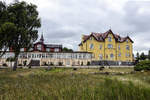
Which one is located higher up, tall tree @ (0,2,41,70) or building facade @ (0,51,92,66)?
tall tree @ (0,2,41,70)

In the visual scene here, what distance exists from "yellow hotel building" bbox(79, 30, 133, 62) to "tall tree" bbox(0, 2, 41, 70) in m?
21.2

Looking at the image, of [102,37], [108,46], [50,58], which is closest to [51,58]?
[50,58]

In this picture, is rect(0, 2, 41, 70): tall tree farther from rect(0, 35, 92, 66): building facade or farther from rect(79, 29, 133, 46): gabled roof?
rect(79, 29, 133, 46): gabled roof

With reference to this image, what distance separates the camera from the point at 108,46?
124 ft

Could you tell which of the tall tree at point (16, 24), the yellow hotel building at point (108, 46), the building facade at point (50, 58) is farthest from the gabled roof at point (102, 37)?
the tall tree at point (16, 24)

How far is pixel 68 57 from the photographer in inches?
1396

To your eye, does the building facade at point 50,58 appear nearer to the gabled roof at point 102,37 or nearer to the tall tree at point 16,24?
the gabled roof at point 102,37

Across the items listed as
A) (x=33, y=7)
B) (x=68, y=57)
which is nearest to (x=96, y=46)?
(x=68, y=57)

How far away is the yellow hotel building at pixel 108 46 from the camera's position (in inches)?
1458

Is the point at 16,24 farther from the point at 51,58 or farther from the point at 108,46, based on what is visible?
the point at 108,46

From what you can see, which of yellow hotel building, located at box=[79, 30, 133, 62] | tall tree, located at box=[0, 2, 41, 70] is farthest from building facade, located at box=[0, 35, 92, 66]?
tall tree, located at box=[0, 2, 41, 70]

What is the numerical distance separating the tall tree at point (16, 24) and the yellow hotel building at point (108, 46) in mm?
21176

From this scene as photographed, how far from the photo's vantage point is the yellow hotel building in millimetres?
37031

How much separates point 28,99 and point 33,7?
64.6 ft
